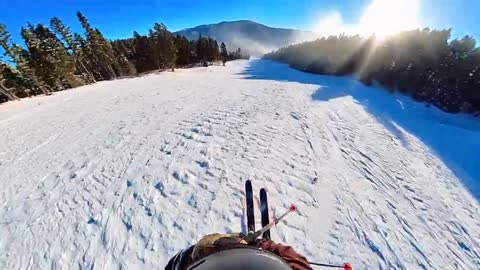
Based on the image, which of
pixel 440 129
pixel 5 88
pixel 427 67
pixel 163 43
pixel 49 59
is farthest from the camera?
pixel 163 43

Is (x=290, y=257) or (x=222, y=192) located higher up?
(x=290, y=257)

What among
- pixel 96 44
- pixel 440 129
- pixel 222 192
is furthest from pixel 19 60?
→ pixel 440 129

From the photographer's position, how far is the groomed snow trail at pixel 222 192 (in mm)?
4430

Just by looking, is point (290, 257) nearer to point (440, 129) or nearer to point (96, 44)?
point (440, 129)

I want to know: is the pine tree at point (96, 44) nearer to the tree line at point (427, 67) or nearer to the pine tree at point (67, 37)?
the pine tree at point (67, 37)

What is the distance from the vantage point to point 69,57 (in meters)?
38.2

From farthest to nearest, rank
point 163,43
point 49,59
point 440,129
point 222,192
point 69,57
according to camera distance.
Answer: point 163,43 < point 69,57 < point 49,59 < point 440,129 < point 222,192

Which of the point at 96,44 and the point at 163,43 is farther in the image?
the point at 163,43

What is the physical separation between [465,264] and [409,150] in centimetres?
Answer: 575

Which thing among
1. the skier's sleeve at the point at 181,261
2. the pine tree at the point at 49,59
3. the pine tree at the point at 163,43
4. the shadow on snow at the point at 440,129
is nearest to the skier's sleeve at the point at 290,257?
the skier's sleeve at the point at 181,261

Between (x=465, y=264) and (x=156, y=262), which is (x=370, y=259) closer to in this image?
(x=465, y=264)

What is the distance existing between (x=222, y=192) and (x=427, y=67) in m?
23.7

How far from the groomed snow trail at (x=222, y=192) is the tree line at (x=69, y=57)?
24.6 m

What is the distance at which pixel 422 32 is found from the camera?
2491 cm
